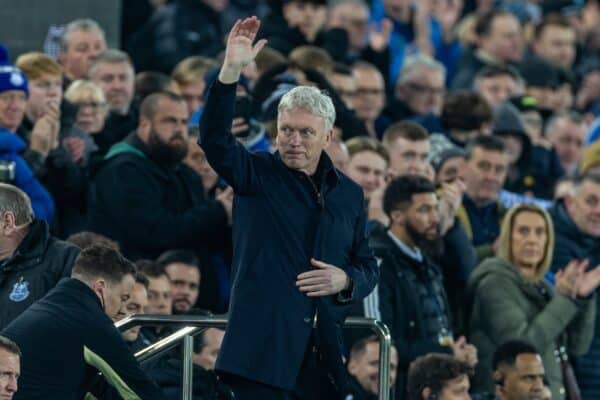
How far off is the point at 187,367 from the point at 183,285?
76.0 inches

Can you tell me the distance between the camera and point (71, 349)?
840 cm

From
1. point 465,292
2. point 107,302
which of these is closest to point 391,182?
point 465,292

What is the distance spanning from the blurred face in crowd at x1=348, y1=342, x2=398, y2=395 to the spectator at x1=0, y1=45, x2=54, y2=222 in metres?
2.01

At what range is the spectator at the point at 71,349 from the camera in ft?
27.4

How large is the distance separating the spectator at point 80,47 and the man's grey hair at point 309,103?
5.34m

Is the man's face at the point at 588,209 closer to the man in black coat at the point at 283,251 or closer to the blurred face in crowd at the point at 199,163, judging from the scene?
the blurred face in crowd at the point at 199,163

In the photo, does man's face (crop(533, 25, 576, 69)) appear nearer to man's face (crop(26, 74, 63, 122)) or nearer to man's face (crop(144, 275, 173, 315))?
man's face (crop(26, 74, 63, 122))

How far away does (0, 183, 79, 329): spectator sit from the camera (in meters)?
9.41

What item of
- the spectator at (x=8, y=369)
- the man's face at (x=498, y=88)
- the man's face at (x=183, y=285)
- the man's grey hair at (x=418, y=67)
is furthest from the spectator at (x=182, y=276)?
the man's face at (x=498, y=88)

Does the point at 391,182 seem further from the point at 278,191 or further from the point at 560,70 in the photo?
the point at 560,70

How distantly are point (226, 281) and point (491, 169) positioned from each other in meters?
2.51

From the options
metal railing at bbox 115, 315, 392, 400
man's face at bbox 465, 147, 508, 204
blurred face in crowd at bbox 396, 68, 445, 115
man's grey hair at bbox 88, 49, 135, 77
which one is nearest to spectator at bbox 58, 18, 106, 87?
man's grey hair at bbox 88, 49, 135, 77

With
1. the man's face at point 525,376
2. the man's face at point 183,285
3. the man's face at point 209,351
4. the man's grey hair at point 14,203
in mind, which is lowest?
the man's face at point 525,376

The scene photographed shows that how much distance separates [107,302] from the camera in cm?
884
